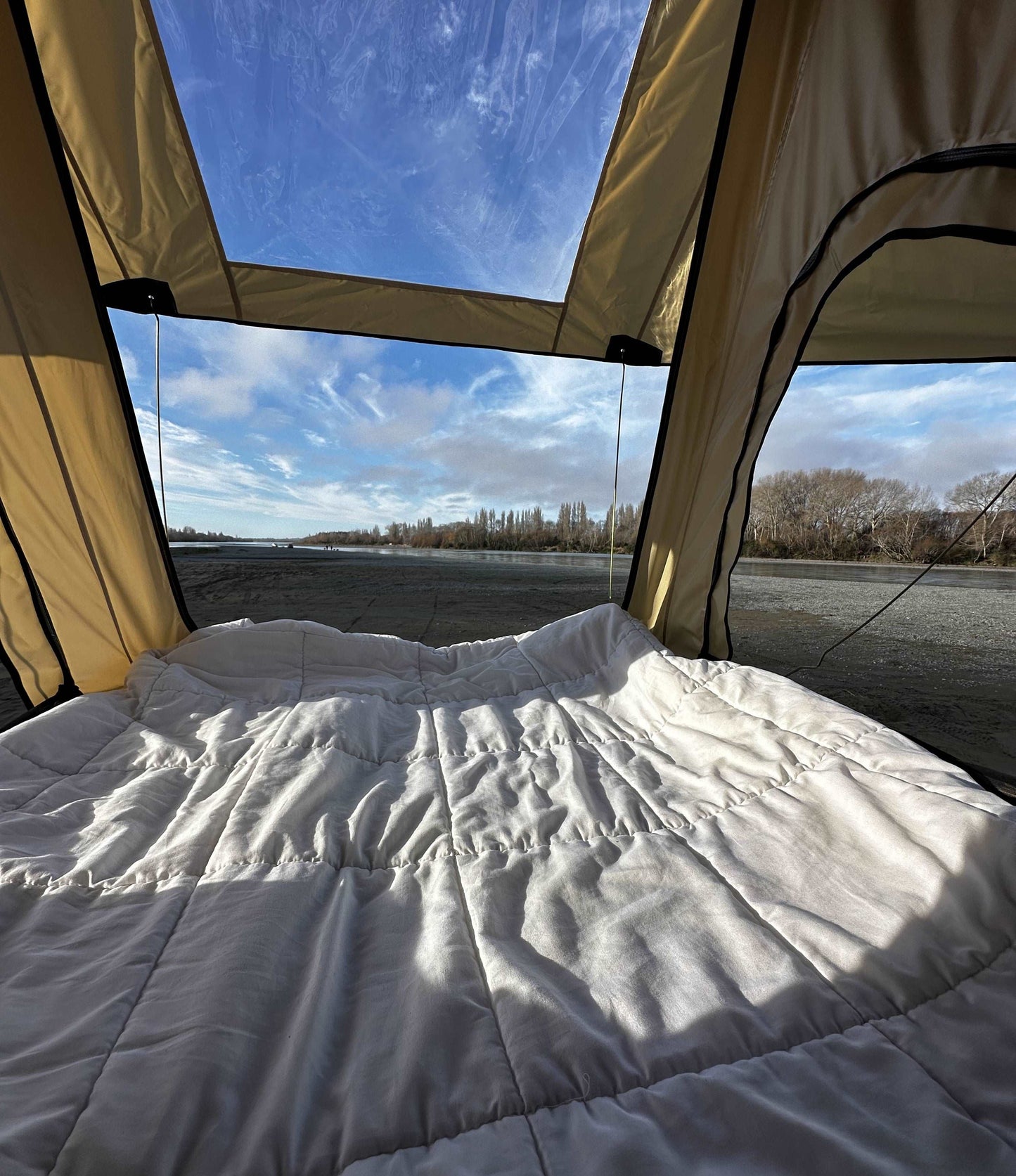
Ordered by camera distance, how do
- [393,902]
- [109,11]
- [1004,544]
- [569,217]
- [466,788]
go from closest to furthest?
[393,902] < [466,788] < [109,11] < [569,217] < [1004,544]

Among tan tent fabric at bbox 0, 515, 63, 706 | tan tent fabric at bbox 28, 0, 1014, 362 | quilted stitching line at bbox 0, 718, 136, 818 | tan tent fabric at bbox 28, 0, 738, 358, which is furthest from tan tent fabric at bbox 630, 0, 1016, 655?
tan tent fabric at bbox 0, 515, 63, 706

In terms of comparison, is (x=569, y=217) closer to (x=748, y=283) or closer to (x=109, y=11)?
(x=748, y=283)

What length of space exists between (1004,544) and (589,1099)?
1264 cm

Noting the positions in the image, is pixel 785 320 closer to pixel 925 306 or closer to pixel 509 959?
pixel 925 306

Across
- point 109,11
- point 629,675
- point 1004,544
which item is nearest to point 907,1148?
point 629,675

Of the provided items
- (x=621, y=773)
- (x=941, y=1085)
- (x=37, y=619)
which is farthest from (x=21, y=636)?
(x=941, y=1085)

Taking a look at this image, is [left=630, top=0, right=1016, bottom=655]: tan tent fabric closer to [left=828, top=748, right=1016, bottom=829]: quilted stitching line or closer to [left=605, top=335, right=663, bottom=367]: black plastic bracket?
[left=605, top=335, right=663, bottom=367]: black plastic bracket

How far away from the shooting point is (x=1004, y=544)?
32.4 feet

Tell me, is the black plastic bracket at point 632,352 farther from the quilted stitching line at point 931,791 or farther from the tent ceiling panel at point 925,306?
the quilted stitching line at point 931,791

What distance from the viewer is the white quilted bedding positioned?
0.48m

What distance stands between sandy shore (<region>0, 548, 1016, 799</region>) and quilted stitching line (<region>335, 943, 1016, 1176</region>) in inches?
46.8

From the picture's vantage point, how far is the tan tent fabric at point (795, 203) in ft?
3.28

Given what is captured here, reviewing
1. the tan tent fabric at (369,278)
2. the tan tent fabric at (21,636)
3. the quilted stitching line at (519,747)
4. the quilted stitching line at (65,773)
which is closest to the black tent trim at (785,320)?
the quilted stitching line at (519,747)

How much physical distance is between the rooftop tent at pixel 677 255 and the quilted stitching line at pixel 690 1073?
1.13m
